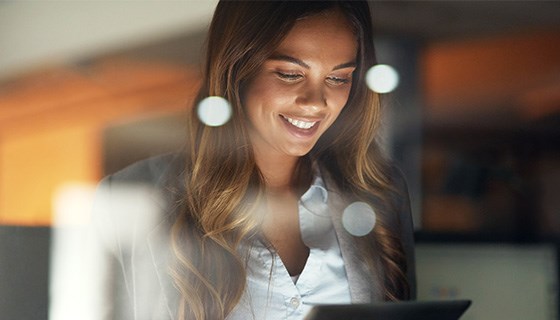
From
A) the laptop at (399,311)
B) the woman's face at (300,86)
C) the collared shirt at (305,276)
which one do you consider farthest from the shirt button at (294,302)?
the woman's face at (300,86)

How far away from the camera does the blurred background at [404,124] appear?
1.35 meters

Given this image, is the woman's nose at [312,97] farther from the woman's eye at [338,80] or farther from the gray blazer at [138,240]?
the gray blazer at [138,240]

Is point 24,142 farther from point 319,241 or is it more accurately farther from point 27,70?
point 319,241

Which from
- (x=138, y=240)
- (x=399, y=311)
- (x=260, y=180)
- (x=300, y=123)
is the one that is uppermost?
(x=300, y=123)

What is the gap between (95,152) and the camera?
1.37 metres

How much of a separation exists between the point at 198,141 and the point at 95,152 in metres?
0.19

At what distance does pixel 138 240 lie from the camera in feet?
4.41

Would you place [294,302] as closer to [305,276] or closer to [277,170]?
[305,276]

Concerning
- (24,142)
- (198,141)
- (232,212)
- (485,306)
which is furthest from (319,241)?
(24,142)

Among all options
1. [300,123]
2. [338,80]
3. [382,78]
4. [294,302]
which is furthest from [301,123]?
[294,302]

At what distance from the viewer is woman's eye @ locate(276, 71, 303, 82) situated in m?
1.37

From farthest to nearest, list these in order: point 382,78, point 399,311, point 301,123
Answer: point 382,78 < point 301,123 < point 399,311

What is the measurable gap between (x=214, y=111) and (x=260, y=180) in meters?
0.15

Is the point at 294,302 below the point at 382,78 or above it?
below
